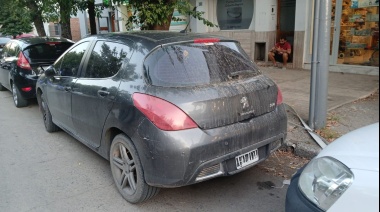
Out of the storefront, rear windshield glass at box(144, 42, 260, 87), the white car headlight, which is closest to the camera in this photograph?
the white car headlight

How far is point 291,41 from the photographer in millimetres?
10398

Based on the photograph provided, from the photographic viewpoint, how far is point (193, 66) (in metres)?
3.02

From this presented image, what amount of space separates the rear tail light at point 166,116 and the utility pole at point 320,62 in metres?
2.51

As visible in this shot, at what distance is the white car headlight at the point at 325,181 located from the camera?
180 centimetres

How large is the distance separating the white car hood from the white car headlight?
5cm

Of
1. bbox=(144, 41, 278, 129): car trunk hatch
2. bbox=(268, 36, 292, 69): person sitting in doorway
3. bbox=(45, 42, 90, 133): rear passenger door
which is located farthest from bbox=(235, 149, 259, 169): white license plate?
bbox=(268, 36, 292, 69): person sitting in doorway

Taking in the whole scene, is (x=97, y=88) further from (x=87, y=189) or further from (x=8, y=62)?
(x=8, y=62)

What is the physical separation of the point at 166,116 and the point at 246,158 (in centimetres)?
89

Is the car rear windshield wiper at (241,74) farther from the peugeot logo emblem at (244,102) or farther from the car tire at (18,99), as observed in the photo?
the car tire at (18,99)

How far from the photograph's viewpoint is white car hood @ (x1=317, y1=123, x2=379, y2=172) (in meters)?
1.71

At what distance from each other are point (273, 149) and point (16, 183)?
2836 millimetres

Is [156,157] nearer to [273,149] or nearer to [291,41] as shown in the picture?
[273,149]

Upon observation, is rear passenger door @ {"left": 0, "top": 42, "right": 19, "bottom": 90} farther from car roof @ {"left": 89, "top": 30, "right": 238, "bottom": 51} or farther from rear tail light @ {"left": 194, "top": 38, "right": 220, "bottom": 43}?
rear tail light @ {"left": 194, "top": 38, "right": 220, "bottom": 43}

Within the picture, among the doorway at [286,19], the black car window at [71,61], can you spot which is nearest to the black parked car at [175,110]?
the black car window at [71,61]
